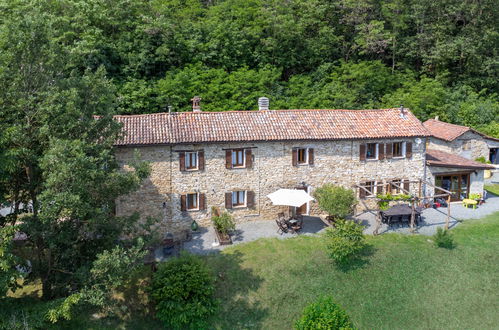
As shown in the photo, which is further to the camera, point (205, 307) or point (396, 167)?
point (396, 167)

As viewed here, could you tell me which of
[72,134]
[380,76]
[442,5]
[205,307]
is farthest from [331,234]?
[442,5]

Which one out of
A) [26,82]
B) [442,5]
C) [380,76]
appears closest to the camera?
[26,82]

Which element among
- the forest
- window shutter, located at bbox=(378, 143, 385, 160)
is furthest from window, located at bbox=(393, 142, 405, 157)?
→ the forest

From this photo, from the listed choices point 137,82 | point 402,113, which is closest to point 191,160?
point 402,113

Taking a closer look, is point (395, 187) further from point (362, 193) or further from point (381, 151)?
point (381, 151)

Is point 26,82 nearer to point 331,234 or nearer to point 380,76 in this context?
point 331,234

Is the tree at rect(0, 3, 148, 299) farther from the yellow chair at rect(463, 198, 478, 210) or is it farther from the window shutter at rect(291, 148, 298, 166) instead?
the yellow chair at rect(463, 198, 478, 210)

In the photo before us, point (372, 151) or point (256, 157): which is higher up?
point (372, 151)
